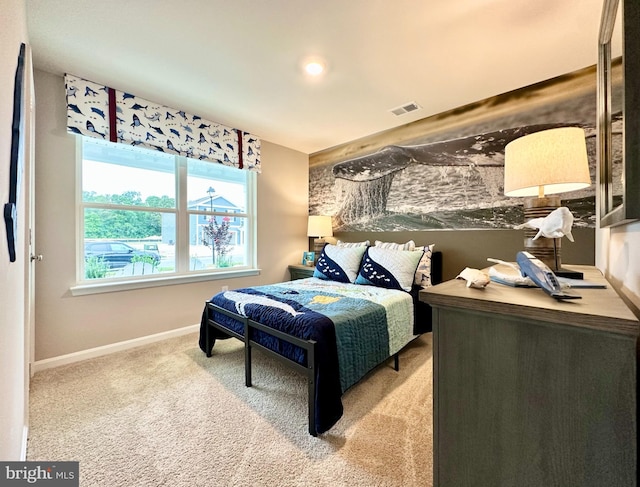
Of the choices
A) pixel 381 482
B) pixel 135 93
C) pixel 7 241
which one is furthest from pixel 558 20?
pixel 135 93

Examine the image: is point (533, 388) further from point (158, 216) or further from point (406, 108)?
point (158, 216)

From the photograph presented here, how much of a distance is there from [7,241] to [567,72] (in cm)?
364

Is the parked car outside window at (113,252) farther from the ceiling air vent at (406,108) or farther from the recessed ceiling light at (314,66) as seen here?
the ceiling air vent at (406,108)

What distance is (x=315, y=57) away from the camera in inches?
81.4

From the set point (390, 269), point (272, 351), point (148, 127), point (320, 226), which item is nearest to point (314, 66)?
point (148, 127)

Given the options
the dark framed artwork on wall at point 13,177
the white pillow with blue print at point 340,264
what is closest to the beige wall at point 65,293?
the white pillow with blue print at point 340,264

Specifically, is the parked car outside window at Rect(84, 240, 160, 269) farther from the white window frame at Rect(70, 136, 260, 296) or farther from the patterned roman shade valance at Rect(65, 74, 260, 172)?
the patterned roman shade valance at Rect(65, 74, 260, 172)

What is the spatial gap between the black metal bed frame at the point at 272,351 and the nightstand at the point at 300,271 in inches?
63.0

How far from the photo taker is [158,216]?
2.98 metres

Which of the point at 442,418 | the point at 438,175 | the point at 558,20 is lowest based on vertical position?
the point at 442,418

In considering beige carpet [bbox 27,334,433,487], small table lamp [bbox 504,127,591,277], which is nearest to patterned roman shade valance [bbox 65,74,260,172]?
beige carpet [bbox 27,334,433,487]

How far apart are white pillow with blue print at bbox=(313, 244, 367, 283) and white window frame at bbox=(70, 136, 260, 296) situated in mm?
1030

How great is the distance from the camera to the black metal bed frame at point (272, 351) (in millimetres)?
1561

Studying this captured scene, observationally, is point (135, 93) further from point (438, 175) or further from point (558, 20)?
point (558, 20)
